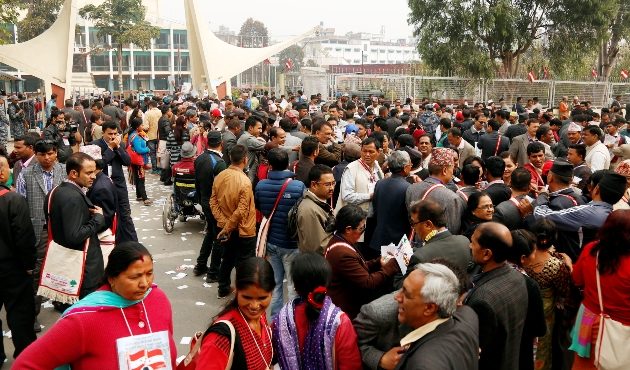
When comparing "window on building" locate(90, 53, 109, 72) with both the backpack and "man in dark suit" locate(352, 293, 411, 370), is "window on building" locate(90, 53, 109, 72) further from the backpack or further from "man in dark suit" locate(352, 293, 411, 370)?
"man in dark suit" locate(352, 293, 411, 370)

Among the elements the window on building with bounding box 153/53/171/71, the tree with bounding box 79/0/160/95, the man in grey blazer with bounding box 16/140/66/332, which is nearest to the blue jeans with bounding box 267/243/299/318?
the man in grey blazer with bounding box 16/140/66/332

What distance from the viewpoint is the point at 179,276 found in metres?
7.32

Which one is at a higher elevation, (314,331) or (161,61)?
(161,61)

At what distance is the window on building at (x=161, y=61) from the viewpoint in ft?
229

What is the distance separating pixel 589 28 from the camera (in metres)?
24.7

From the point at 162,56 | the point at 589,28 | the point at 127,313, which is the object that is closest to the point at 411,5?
the point at 589,28

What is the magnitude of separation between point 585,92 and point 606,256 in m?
23.0

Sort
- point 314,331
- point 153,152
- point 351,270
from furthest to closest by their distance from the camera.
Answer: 1. point 153,152
2. point 351,270
3. point 314,331

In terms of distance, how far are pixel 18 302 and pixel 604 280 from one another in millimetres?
4405

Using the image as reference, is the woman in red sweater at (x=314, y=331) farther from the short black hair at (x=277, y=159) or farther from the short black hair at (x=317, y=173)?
the short black hair at (x=277, y=159)

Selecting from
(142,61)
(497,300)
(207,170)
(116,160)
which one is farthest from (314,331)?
(142,61)

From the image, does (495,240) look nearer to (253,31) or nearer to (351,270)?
(351,270)

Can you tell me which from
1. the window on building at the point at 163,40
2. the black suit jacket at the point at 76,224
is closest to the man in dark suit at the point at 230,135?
the black suit jacket at the point at 76,224

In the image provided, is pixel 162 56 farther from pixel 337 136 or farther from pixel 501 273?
pixel 501 273
